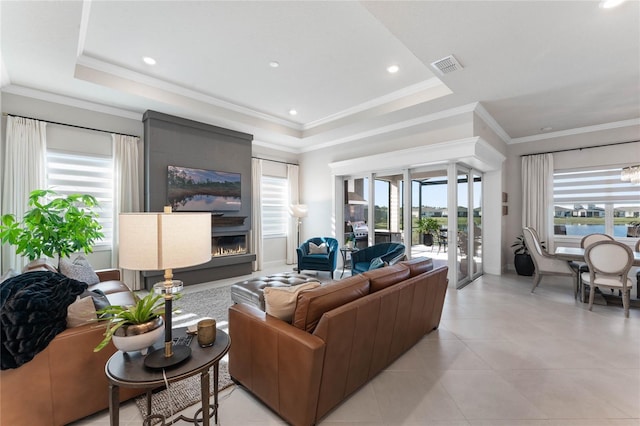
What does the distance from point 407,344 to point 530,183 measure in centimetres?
532

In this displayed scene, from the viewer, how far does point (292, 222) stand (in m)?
7.14

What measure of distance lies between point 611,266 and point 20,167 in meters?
7.97

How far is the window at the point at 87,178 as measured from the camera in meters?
4.12

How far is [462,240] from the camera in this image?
5082 millimetres

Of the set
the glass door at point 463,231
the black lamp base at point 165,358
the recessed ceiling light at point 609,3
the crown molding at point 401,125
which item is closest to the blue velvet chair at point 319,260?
the glass door at point 463,231

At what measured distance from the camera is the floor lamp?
1.35 m

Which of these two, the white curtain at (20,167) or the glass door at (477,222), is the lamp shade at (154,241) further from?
the glass door at (477,222)

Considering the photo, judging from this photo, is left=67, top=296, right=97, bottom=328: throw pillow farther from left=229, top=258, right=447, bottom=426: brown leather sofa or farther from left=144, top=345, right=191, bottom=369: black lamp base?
left=229, top=258, right=447, bottom=426: brown leather sofa

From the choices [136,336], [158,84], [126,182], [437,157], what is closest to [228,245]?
[126,182]

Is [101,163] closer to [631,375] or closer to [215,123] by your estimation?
[215,123]

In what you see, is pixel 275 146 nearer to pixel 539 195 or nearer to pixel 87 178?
pixel 87 178

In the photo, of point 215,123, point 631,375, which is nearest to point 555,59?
point 631,375

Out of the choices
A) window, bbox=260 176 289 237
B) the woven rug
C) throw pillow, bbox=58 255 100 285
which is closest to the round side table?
the woven rug

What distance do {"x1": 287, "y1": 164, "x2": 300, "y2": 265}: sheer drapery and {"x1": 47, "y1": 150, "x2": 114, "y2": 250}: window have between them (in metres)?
3.69
